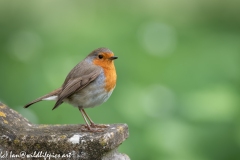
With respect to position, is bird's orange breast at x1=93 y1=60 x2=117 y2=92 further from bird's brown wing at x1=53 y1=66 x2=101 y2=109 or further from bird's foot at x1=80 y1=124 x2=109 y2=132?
bird's foot at x1=80 y1=124 x2=109 y2=132

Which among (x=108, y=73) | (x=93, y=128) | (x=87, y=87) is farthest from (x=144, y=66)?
(x=93, y=128)

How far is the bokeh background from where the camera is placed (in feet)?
18.4

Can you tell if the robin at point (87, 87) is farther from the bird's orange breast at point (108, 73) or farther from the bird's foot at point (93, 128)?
the bird's foot at point (93, 128)

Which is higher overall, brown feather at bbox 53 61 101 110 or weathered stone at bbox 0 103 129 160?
brown feather at bbox 53 61 101 110

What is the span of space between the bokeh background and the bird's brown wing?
1.15 m

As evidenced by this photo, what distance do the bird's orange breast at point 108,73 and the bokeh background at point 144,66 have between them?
1.07 metres

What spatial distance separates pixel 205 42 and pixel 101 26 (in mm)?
1449

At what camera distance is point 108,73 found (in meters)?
4.30

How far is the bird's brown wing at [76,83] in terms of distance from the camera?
416 centimetres

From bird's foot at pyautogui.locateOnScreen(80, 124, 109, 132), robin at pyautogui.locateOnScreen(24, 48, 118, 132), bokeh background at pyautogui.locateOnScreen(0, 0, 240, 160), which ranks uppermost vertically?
robin at pyautogui.locateOnScreen(24, 48, 118, 132)

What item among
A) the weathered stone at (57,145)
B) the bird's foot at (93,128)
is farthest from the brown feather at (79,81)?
the weathered stone at (57,145)

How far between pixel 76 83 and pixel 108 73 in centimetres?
25

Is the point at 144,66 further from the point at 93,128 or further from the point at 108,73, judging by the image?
the point at 93,128

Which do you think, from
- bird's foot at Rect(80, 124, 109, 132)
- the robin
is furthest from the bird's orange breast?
bird's foot at Rect(80, 124, 109, 132)
